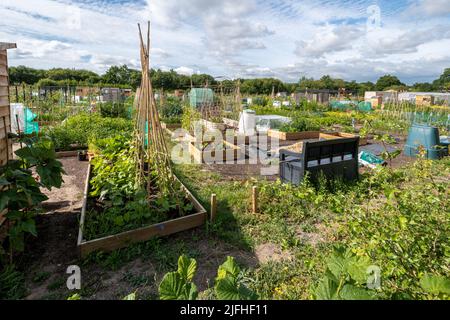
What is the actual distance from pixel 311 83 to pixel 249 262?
71.6 metres

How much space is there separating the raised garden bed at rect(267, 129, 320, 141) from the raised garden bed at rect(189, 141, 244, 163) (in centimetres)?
349

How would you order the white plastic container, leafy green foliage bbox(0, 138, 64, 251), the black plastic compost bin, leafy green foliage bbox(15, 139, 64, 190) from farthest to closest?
the white plastic container → the black plastic compost bin → leafy green foliage bbox(15, 139, 64, 190) → leafy green foliage bbox(0, 138, 64, 251)

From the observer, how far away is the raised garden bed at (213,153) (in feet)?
24.2

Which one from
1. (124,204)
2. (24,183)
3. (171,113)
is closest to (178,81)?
(171,113)

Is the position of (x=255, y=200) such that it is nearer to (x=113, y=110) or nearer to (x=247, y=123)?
(x=247, y=123)

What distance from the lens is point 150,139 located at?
4.18m

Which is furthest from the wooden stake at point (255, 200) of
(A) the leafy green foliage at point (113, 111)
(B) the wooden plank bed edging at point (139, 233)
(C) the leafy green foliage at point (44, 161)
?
(A) the leafy green foliage at point (113, 111)

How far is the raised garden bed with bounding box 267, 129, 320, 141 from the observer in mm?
10930

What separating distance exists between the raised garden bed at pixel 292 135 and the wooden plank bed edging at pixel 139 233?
Result: 7.51 meters

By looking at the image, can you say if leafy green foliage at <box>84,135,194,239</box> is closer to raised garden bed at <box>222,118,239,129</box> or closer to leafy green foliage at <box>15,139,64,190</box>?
leafy green foliage at <box>15,139,64,190</box>

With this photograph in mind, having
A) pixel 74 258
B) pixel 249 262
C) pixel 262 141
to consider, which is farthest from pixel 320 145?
pixel 262 141

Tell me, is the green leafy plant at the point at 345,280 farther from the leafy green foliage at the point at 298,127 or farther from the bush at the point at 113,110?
the bush at the point at 113,110

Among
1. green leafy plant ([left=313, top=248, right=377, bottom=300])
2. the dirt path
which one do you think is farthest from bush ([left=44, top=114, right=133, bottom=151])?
green leafy plant ([left=313, top=248, right=377, bottom=300])
